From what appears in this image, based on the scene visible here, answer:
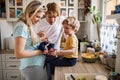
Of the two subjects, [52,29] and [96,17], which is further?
[96,17]

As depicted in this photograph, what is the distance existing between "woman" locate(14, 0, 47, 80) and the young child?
0.57ft

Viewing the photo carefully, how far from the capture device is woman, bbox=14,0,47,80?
1.25 metres

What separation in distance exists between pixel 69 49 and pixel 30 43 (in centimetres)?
42

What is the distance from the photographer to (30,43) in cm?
137

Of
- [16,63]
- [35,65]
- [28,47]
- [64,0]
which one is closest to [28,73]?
[35,65]

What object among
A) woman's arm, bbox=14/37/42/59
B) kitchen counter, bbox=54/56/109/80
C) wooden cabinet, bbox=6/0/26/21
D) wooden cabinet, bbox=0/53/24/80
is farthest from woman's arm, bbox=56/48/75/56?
wooden cabinet, bbox=6/0/26/21

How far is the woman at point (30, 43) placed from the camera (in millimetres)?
1251

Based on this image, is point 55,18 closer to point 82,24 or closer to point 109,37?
point 109,37

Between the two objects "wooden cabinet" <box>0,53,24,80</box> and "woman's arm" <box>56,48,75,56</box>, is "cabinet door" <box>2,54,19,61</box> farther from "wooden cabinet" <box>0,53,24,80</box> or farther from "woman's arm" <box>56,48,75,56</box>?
"woman's arm" <box>56,48,75,56</box>

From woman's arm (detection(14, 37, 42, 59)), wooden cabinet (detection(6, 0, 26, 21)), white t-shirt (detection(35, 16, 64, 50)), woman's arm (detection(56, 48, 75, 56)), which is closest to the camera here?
woman's arm (detection(14, 37, 42, 59))

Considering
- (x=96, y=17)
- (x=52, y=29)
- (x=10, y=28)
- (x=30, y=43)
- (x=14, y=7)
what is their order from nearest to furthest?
1. (x=30, y=43)
2. (x=52, y=29)
3. (x=96, y=17)
4. (x=14, y=7)
5. (x=10, y=28)

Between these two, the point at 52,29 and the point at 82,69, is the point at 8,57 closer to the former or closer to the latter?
Result: the point at 52,29

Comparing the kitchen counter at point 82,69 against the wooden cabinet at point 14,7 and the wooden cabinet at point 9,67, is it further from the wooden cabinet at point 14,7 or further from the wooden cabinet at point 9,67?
the wooden cabinet at point 14,7

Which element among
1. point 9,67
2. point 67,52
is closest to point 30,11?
point 67,52
